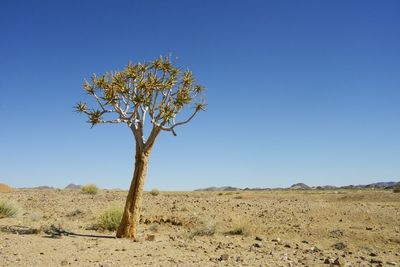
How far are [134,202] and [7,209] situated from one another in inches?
305

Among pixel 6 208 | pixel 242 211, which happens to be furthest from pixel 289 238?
pixel 6 208

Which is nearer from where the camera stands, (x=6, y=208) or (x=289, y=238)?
(x=289, y=238)

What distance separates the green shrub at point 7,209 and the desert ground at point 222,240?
0.50 meters

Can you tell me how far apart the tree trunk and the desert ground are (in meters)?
0.48

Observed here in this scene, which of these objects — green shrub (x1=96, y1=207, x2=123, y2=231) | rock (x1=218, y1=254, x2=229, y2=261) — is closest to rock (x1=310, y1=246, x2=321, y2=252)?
rock (x1=218, y1=254, x2=229, y2=261)

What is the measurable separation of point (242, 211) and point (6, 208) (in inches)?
392

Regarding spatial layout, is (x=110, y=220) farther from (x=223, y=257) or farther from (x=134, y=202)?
(x=223, y=257)

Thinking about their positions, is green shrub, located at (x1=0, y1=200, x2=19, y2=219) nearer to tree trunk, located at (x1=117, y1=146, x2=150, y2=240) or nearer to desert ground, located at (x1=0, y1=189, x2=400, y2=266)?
desert ground, located at (x1=0, y1=189, x2=400, y2=266)

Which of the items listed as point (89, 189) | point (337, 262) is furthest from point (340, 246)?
point (89, 189)

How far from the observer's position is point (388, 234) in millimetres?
14305

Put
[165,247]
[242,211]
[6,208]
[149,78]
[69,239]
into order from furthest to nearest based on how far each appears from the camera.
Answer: [242,211] < [6,208] < [149,78] < [69,239] < [165,247]

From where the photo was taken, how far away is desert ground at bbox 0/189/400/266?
33.1 feet

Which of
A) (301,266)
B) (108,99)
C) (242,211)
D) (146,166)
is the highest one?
(108,99)

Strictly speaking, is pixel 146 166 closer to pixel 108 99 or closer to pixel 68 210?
pixel 108 99
